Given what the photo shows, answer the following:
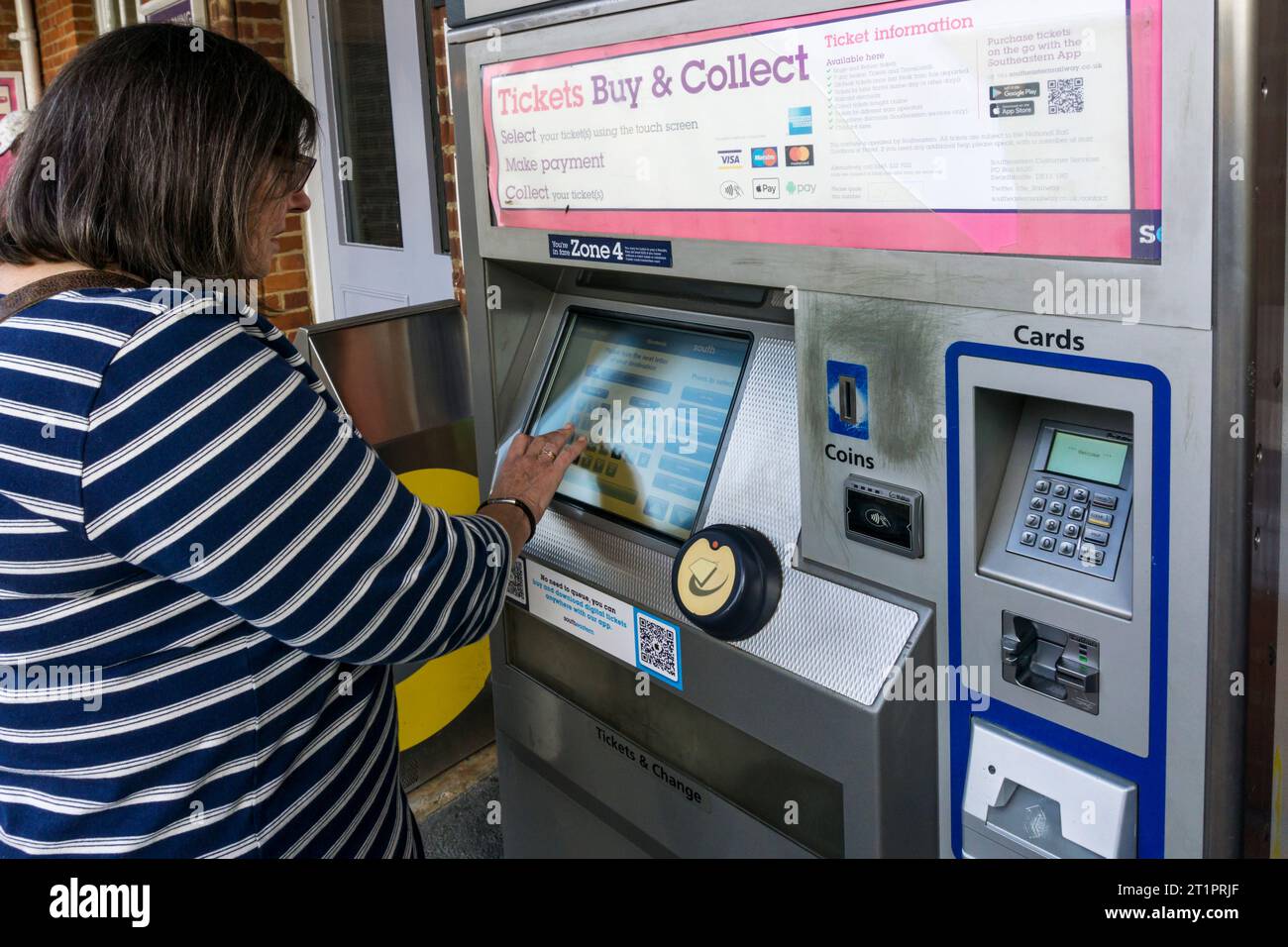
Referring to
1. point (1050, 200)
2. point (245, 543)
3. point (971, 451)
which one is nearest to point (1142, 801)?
point (971, 451)

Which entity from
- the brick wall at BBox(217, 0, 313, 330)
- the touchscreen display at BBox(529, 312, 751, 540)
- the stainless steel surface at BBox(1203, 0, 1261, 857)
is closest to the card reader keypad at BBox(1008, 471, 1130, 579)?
the stainless steel surface at BBox(1203, 0, 1261, 857)

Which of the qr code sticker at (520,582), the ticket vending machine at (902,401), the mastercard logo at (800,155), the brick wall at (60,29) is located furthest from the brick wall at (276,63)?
the mastercard logo at (800,155)

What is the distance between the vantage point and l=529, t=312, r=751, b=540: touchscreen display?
1.62m

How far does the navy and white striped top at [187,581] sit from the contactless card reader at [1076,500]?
66cm

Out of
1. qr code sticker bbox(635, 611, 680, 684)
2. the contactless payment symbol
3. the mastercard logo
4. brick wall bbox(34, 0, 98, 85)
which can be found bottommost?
qr code sticker bbox(635, 611, 680, 684)

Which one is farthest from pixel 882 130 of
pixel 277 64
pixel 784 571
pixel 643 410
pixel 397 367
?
pixel 277 64

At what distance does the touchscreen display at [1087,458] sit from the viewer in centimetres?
111

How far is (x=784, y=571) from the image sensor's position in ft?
4.68

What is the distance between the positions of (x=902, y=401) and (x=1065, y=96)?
36 cm

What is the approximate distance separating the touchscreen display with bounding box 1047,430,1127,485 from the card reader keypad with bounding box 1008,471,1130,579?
0.01 m

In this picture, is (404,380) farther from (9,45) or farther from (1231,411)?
(9,45)

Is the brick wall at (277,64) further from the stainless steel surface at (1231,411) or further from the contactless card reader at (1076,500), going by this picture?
the stainless steel surface at (1231,411)

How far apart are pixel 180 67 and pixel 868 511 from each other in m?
0.94

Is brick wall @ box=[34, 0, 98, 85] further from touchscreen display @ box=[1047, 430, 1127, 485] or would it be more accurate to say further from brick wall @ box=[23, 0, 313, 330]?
touchscreen display @ box=[1047, 430, 1127, 485]
